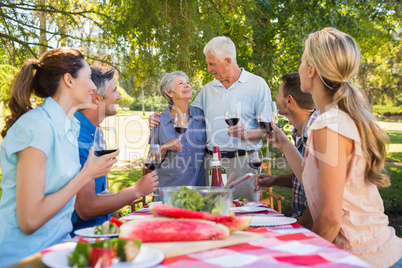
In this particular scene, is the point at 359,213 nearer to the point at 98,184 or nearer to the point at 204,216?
the point at 204,216

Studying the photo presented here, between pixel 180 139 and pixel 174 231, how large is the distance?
8.09ft

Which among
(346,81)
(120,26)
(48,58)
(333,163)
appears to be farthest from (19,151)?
(120,26)

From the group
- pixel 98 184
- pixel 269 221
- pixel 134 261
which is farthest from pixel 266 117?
pixel 134 261

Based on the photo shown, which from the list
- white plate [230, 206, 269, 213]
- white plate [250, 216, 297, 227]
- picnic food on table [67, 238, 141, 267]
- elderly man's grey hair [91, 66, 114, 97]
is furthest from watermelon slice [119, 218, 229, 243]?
elderly man's grey hair [91, 66, 114, 97]

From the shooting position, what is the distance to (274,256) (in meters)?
1.34

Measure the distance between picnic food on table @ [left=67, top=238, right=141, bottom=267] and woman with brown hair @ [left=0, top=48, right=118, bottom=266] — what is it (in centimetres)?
74

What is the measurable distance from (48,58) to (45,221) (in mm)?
964

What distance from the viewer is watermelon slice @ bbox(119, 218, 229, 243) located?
1461 mm

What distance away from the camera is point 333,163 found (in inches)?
69.4

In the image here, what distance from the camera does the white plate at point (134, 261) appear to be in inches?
46.8

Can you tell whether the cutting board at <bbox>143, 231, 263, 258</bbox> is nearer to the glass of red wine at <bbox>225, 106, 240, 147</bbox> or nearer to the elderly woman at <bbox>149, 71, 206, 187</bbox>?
the glass of red wine at <bbox>225, 106, 240, 147</bbox>

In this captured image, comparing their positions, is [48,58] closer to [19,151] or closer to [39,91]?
[39,91]

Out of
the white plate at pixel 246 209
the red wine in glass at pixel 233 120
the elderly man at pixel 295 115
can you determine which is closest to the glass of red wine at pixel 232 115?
the red wine in glass at pixel 233 120

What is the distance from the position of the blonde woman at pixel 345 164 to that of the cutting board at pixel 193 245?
18.6 inches
